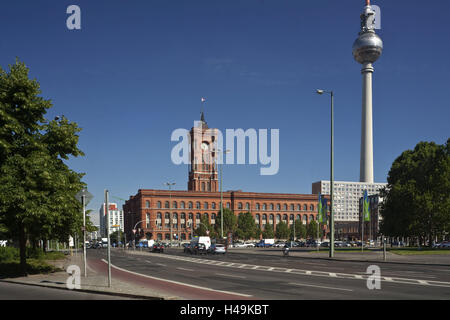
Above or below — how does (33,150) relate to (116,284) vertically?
above

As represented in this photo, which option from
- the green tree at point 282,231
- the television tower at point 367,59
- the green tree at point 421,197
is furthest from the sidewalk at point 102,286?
the television tower at point 367,59

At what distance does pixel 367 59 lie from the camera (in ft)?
545

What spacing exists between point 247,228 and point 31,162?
103 m

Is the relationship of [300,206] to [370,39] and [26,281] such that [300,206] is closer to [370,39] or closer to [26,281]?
[370,39]

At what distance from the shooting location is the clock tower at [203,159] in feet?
485

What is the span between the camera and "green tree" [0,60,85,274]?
20.8 metres

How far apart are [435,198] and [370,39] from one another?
397 ft

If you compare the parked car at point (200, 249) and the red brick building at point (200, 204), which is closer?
the parked car at point (200, 249)

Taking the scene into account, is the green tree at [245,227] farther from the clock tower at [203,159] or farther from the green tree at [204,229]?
the clock tower at [203,159]

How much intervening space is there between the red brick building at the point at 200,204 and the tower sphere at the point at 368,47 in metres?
58.4
